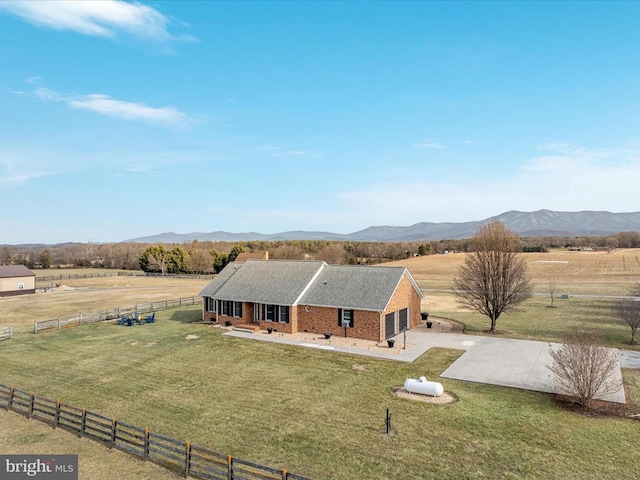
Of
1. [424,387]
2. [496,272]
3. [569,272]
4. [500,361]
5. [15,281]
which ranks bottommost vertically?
[500,361]

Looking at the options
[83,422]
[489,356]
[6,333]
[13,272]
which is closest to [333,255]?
[13,272]

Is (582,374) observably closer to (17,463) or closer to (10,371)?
(17,463)

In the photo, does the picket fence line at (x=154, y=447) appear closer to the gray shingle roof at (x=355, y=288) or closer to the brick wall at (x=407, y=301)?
the gray shingle roof at (x=355, y=288)

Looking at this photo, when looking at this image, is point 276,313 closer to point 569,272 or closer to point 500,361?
point 500,361

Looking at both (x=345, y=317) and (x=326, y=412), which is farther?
(x=345, y=317)

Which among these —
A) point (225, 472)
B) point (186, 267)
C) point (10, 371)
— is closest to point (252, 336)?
point (10, 371)

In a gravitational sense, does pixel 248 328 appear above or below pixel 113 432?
above

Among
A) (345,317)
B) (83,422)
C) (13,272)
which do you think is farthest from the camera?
(13,272)

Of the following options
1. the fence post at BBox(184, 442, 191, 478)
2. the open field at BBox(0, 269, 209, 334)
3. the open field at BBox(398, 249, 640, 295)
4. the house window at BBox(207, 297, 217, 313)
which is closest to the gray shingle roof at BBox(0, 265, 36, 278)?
the open field at BBox(0, 269, 209, 334)

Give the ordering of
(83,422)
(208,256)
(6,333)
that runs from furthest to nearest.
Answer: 1. (208,256)
2. (6,333)
3. (83,422)
